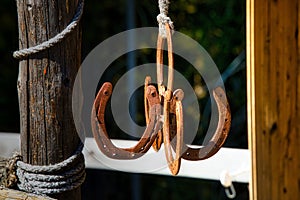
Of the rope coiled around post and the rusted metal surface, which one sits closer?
the rusted metal surface

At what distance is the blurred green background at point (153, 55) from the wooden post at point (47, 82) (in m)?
1.60

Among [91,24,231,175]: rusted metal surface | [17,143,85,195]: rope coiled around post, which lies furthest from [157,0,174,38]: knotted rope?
[17,143,85,195]: rope coiled around post

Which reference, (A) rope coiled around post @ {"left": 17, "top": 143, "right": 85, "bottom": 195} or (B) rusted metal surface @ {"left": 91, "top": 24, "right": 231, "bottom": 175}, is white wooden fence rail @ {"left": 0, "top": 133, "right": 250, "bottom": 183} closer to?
(A) rope coiled around post @ {"left": 17, "top": 143, "right": 85, "bottom": 195}

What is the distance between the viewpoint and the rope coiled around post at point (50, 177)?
1.34 m

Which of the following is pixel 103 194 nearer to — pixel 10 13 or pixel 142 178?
pixel 142 178

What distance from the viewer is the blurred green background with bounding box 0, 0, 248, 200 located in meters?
2.87

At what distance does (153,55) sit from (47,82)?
1727mm

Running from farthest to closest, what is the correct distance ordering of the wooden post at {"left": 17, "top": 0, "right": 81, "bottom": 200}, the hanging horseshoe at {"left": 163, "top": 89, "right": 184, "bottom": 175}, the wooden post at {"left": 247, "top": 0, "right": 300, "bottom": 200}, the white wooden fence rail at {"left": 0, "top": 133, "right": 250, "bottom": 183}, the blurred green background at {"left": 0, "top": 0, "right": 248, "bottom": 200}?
the blurred green background at {"left": 0, "top": 0, "right": 248, "bottom": 200} → the white wooden fence rail at {"left": 0, "top": 133, "right": 250, "bottom": 183} → the wooden post at {"left": 247, "top": 0, "right": 300, "bottom": 200} → the wooden post at {"left": 17, "top": 0, "right": 81, "bottom": 200} → the hanging horseshoe at {"left": 163, "top": 89, "right": 184, "bottom": 175}

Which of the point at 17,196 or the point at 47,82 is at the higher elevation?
the point at 47,82

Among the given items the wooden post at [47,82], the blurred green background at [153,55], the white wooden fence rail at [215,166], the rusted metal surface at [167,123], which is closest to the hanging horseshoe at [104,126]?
the rusted metal surface at [167,123]

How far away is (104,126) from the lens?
1.29 meters

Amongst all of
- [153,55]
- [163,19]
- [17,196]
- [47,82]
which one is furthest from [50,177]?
[153,55]

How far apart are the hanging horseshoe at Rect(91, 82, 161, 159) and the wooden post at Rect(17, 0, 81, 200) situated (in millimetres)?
117

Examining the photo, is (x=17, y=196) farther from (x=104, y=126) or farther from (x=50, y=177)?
(x=104, y=126)
